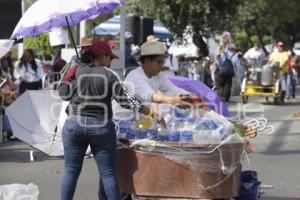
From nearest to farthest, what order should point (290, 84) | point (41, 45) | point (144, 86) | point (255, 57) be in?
point (144, 86) < point (290, 84) < point (41, 45) < point (255, 57)

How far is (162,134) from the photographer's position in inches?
243

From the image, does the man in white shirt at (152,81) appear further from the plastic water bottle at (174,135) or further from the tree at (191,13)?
the tree at (191,13)

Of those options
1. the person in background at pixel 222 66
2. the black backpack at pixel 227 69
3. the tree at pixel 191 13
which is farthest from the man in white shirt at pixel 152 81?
Result: the tree at pixel 191 13

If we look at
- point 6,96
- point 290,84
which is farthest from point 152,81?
point 290,84

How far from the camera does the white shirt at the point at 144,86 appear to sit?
6.37 m

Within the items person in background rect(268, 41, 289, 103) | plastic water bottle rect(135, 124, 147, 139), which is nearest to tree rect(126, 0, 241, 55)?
person in background rect(268, 41, 289, 103)

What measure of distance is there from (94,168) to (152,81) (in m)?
3.38

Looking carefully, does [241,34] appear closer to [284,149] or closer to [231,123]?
[284,149]

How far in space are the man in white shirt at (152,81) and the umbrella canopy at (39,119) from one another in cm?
390

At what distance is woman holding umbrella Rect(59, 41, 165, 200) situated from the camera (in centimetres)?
611

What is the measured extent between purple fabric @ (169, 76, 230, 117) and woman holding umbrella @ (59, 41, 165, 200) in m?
0.83

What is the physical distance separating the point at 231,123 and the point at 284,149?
537 centimetres

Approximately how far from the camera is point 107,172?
619cm

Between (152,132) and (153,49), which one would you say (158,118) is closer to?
(152,132)
